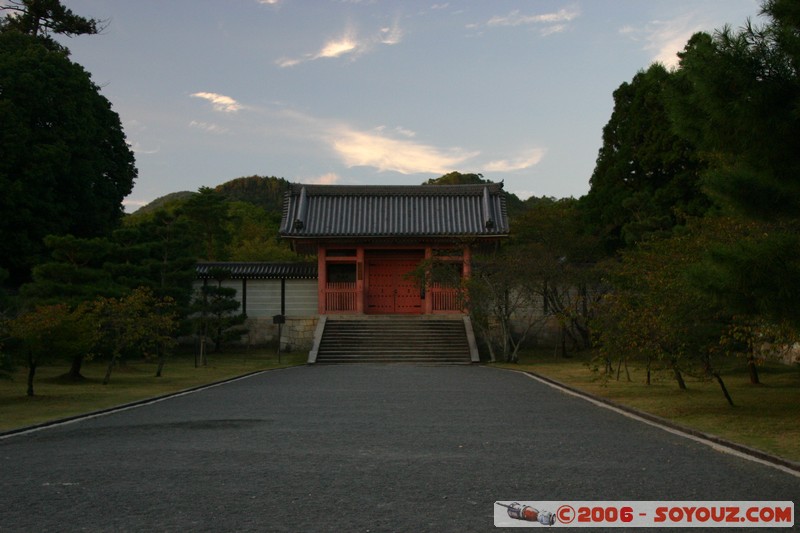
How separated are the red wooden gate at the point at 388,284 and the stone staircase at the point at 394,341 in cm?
284

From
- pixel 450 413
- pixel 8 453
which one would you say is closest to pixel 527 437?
pixel 450 413

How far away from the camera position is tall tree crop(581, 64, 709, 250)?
2969 centimetres

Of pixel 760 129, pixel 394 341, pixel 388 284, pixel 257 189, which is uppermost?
pixel 257 189

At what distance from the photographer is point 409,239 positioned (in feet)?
101

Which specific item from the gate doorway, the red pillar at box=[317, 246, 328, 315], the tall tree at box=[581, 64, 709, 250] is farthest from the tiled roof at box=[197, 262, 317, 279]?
the tall tree at box=[581, 64, 709, 250]

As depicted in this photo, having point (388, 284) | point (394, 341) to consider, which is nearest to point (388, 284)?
point (388, 284)

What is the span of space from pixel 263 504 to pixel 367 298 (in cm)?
2727

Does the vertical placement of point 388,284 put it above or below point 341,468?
above

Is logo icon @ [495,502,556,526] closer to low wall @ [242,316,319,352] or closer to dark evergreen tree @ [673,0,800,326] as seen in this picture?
dark evergreen tree @ [673,0,800,326]

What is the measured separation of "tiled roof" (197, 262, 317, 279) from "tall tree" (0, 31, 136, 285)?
4.74m

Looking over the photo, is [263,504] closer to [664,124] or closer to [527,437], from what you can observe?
[527,437]

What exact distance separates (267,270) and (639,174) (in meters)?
16.4

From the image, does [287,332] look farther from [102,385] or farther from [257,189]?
[257,189]

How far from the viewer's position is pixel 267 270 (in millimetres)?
31719
